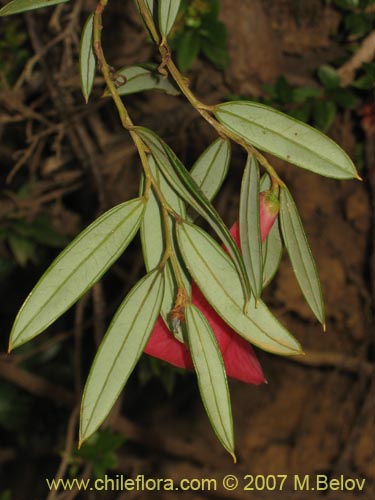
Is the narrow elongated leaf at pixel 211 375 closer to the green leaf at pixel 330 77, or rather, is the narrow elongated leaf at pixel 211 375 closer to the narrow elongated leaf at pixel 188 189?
the narrow elongated leaf at pixel 188 189

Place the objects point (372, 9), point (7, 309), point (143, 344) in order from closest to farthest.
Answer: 1. point (143, 344)
2. point (372, 9)
3. point (7, 309)

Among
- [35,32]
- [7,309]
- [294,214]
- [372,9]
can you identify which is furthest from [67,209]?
[294,214]

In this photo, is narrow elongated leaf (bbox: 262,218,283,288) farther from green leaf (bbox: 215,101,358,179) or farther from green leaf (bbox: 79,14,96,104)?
green leaf (bbox: 79,14,96,104)

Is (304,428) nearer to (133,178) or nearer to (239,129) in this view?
(133,178)

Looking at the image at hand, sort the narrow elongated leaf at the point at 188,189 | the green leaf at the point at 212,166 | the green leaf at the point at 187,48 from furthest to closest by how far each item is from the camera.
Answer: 1. the green leaf at the point at 187,48
2. the green leaf at the point at 212,166
3. the narrow elongated leaf at the point at 188,189

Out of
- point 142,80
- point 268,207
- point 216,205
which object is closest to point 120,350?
point 268,207

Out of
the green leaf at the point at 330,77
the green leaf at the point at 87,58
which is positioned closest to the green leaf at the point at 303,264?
the green leaf at the point at 87,58
